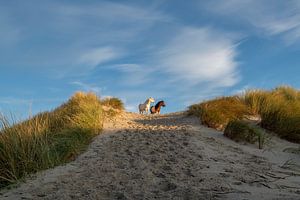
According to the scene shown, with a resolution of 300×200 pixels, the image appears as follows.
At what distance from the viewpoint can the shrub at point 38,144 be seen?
24.8 ft

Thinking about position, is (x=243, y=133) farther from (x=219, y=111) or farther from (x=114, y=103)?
(x=114, y=103)

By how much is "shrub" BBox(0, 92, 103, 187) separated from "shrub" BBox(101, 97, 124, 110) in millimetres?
4030

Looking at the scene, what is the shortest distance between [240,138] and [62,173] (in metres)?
4.34

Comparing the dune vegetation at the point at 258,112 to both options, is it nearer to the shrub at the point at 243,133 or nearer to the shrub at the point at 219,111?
the shrub at the point at 219,111

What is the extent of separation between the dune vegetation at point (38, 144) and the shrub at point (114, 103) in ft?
13.1

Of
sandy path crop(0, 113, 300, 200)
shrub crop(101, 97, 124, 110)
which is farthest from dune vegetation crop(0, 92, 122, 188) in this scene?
shrub crop(101, 97, 124, 110)

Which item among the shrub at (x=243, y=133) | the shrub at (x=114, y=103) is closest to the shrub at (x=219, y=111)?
the shrub at (x=243, y=133)

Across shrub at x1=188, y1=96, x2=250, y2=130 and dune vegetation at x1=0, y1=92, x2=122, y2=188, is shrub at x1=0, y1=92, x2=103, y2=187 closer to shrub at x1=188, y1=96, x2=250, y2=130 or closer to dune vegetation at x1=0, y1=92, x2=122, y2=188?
dune vegetation at x1=0, y1=92, x2=122, y2=188

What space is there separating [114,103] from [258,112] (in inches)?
176

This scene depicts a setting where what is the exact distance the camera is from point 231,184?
6.46 m

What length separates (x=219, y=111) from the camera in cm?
1173

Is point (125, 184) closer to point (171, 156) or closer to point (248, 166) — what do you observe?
point (171, 156)

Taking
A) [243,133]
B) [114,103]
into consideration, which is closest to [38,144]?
[243,133]

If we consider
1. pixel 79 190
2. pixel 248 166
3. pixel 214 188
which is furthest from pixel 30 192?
pixel 248 166
